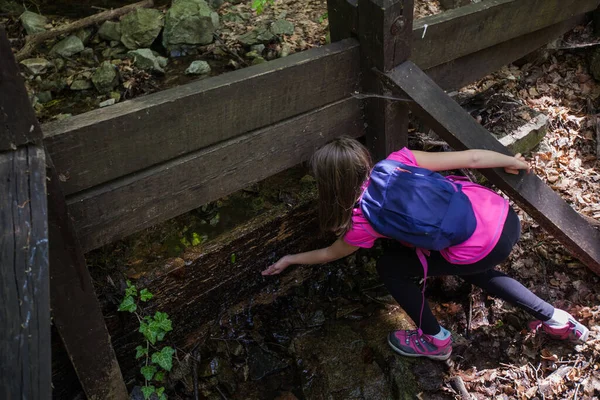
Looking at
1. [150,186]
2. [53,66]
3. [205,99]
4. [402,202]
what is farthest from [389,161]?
[53,66]

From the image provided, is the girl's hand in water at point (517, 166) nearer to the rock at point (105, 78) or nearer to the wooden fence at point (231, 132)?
the wooden fence at point (231, 132)

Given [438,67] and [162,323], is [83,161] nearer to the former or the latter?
[162,323]

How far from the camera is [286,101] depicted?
8.97 feet

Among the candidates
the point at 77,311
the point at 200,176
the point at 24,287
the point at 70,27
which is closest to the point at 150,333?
the point at 77,311

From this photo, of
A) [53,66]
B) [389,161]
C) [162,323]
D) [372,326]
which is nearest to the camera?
Answer: [389,161]

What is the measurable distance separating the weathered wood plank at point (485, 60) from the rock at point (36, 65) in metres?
2.90

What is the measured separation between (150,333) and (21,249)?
165cm

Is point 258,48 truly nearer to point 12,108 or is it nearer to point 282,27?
point 282,27

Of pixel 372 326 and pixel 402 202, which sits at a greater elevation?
pixel 402 202

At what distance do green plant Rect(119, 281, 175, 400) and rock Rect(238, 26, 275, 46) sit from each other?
2.31 m

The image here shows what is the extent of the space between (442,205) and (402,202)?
0.70 ft

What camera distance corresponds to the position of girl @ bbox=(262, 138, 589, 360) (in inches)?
104

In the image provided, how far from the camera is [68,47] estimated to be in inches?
164

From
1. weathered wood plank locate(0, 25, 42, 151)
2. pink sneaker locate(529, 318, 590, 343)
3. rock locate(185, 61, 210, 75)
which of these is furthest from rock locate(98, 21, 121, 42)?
pink sneaker locate(529, 318, 590, 343)
